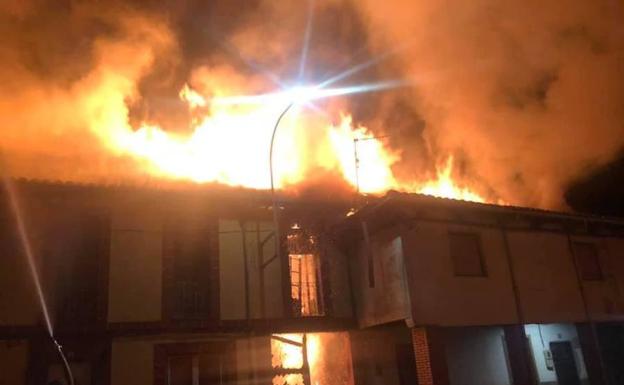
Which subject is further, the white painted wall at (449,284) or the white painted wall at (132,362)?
the white painted wall at (449,284)

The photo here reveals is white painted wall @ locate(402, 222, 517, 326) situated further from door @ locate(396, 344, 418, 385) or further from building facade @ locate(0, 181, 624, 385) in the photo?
door @ locate(396, 344, 418, 385)

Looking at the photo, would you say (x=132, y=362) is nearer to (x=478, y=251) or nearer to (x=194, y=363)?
(x=194, y=363)

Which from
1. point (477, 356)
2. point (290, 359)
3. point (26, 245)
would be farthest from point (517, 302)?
point (26, 245)

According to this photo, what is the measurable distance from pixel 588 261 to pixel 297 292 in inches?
386

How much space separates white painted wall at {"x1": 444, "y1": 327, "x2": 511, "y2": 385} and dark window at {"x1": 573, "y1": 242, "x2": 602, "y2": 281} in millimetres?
3633

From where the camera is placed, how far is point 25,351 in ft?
38.5

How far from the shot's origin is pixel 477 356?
50.1 feet

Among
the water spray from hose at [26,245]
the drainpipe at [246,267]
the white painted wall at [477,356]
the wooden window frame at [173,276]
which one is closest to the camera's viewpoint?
the water spray from hose at [26,245]

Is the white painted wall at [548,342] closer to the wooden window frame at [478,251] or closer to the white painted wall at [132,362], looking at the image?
the wooden window frame at [478,251]

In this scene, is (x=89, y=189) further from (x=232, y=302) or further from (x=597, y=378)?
(x=597, y=378)

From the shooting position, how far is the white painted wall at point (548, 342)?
1592 cm

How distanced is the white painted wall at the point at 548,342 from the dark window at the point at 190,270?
950 cm

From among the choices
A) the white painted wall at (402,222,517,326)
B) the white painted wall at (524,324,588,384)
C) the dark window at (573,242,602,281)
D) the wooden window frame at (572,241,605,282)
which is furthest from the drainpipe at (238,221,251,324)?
the dark window at (573,242,602,281)

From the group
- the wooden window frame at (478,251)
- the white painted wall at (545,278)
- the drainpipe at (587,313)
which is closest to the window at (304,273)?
the wooden window frame at (478,251)
